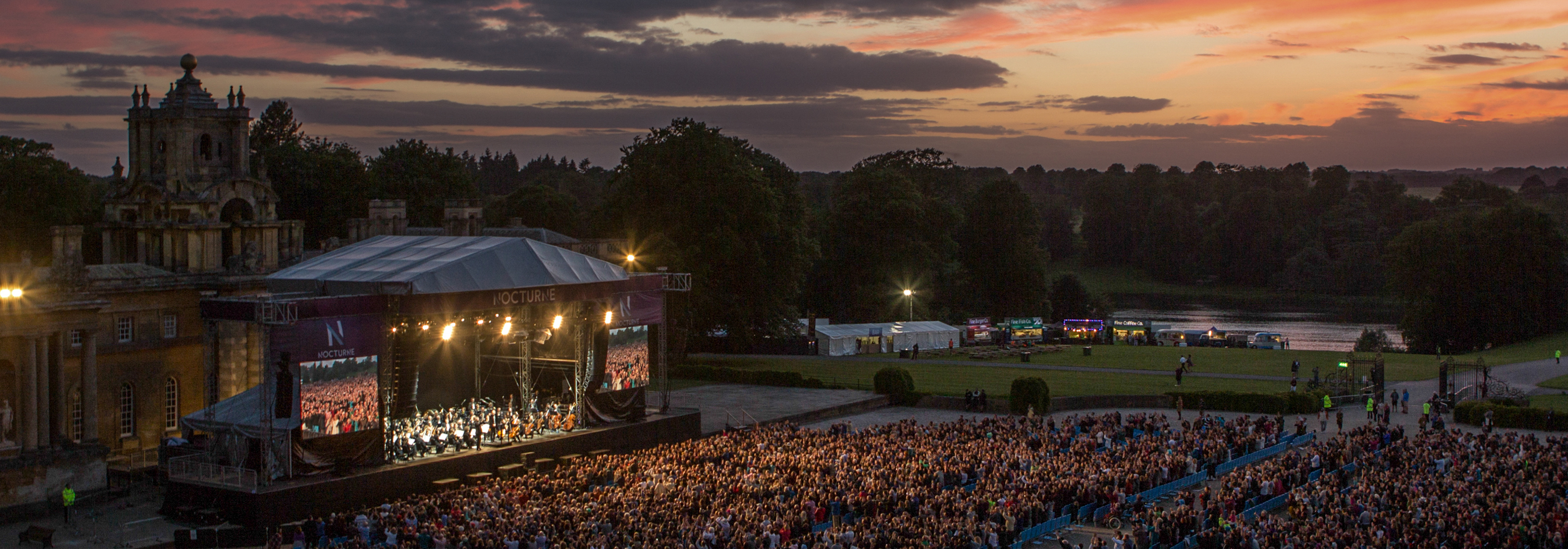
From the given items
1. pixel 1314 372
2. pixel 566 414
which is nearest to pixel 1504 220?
pixel 1314 372

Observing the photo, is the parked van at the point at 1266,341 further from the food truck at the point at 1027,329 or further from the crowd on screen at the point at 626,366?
the crowd on screen at the point at 626,366

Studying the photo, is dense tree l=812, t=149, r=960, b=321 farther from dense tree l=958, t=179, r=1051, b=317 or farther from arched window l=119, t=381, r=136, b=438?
arched window l=119, t=381, r=136, b=438

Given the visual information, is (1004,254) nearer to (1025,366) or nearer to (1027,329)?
(1027,329)

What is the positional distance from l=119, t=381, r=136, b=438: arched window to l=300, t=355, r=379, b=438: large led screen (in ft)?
24.8

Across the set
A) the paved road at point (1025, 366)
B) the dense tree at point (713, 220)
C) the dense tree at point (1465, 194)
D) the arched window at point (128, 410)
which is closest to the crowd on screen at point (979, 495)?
the arched window at point (128, 410)

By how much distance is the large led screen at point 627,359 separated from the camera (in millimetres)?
36594

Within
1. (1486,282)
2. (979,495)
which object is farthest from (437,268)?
(1486,282)

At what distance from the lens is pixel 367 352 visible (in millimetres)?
29859

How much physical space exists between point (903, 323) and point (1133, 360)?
1292 centimetres

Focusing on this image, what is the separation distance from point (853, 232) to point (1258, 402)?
3959 centimetres

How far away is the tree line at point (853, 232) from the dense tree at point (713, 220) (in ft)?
0.27

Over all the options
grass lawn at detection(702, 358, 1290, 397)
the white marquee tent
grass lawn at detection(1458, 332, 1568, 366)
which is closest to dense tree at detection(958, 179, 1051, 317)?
the white marquee tent

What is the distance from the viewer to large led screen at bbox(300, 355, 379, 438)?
28422mm

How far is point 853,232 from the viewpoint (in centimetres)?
7838
